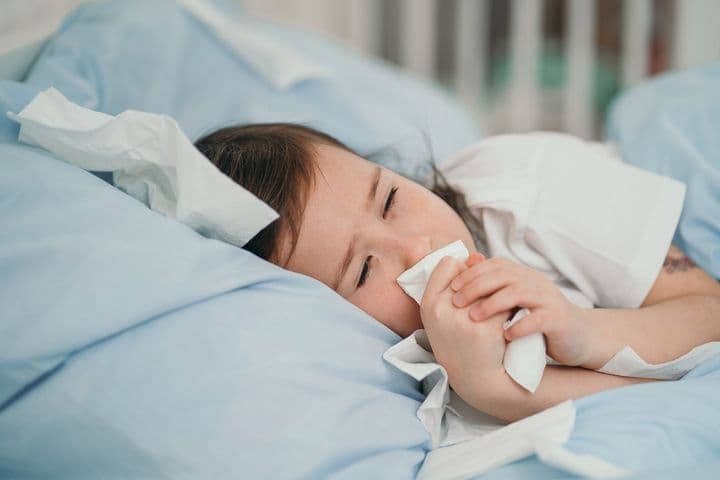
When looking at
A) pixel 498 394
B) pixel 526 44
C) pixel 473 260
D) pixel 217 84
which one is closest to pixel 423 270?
pixel 473 260

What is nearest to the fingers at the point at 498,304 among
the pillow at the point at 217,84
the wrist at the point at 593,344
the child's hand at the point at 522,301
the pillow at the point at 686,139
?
the child's hand at the point at 522,301

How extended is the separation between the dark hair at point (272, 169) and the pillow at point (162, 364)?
0.12 metres

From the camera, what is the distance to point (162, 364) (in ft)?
2.56

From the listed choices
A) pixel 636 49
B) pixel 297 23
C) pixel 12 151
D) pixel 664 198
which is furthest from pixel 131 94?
pixel 636 49

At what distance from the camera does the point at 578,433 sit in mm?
764

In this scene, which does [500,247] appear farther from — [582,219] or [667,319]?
[667,319]

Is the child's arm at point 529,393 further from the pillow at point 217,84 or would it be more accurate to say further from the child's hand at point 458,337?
the pillow at point 217,84

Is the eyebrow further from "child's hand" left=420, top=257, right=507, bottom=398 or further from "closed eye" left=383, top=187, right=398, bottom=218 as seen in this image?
"child's hand" left=420, top=257, right=507, bottom=398

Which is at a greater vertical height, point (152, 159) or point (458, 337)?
point (152, 159)

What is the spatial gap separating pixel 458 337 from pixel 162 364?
32cm

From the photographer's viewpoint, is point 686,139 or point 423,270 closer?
point 423,270

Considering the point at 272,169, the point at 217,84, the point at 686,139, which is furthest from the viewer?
the point at 217,84

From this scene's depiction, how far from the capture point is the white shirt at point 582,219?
106 cm

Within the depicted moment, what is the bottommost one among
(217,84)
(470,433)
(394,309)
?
(470,433)
